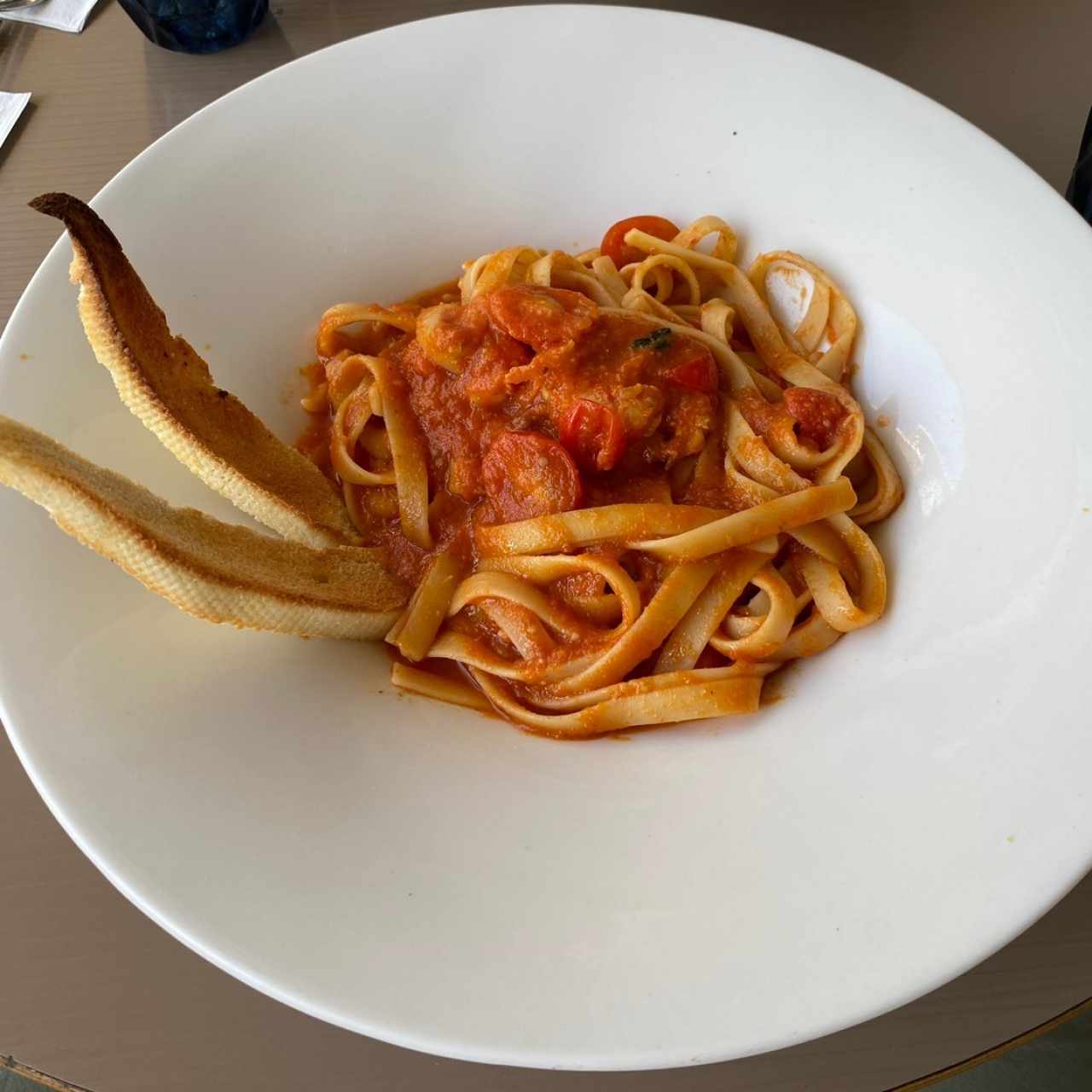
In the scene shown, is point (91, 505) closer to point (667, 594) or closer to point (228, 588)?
point (228, 588)

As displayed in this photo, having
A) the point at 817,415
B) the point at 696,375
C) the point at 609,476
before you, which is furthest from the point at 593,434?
the point at 817,415

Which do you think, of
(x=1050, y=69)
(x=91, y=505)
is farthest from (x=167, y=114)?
(x=1050, y=69)

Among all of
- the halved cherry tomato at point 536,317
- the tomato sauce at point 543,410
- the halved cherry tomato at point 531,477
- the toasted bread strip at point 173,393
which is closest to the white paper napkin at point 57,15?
the tomato sauce at point 543,410

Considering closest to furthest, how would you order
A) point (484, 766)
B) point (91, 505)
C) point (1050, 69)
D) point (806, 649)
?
point (91, 505), point (484, 766), point (806, 649), point (1050, 69)

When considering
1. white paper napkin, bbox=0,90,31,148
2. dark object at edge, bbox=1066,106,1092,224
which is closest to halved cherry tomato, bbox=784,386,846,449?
dark object at edge, bbox=1066,106,1092,224

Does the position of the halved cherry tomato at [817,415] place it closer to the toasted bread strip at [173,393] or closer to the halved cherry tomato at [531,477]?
the halved cherry tomato at [531,477]

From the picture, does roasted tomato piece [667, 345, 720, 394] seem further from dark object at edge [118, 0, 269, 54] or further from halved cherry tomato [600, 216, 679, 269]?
dark object at edge [118, 0, 269, 54]
